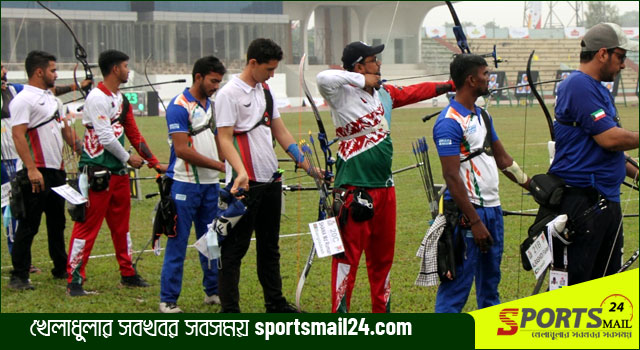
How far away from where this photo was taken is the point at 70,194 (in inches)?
267

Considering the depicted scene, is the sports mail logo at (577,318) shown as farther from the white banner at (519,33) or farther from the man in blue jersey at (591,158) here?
the white banner at (519,33)

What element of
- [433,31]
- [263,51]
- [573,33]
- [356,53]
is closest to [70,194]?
[263,51]

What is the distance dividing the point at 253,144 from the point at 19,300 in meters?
2.54

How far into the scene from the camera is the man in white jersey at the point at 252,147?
5.39 metres

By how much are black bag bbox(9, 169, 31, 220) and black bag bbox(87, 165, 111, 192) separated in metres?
0.80

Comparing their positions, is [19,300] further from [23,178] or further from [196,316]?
Answer: [196,316]

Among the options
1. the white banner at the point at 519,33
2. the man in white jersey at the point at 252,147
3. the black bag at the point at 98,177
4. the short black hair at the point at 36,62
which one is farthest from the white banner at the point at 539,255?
the white banner at the point at 519,33

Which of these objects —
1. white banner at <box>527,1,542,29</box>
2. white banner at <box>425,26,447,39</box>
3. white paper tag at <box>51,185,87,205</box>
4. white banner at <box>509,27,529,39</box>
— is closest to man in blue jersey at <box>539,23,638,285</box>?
white paper tag at <box>51,185,87,205</box>

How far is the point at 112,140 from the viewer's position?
667 centimetres

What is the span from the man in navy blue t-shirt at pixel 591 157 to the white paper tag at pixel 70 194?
12.7ft

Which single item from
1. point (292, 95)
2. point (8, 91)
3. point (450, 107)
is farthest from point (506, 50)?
point (450, 107)

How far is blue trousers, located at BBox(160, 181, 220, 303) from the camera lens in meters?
6.12

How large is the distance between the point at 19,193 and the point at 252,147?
277 cm

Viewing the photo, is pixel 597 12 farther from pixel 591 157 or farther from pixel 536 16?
pixel 591 157
